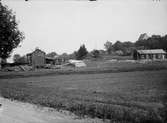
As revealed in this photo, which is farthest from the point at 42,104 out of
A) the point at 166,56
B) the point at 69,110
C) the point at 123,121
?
the point at 166,56

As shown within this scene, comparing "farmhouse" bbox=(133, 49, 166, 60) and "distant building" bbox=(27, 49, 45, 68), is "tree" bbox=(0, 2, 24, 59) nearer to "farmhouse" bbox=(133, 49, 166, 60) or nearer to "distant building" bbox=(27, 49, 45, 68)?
"distant building" bbox=(27, 49, 45, 68)

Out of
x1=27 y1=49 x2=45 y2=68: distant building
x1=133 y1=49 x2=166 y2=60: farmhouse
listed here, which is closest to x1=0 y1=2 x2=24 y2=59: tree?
x1=27 y1=49 x2=45 y2=68: distant building

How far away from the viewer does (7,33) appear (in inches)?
1543

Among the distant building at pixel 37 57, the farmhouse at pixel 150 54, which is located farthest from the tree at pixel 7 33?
the farmhouse at pixel 150 54

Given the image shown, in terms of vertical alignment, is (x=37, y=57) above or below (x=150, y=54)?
above

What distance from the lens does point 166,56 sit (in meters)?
87.6

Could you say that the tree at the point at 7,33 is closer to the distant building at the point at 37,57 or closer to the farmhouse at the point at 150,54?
the distant building at the point at 37,57

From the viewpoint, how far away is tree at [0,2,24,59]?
3819 centimetres

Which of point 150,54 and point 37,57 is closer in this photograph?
point 37,57

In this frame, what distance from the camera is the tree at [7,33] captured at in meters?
38.2

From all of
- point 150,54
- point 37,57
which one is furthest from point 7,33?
point 150,54

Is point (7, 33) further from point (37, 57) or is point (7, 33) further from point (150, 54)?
point (150, 54)

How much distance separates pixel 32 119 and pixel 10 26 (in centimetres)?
3487

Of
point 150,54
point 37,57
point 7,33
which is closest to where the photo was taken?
point 7,33
